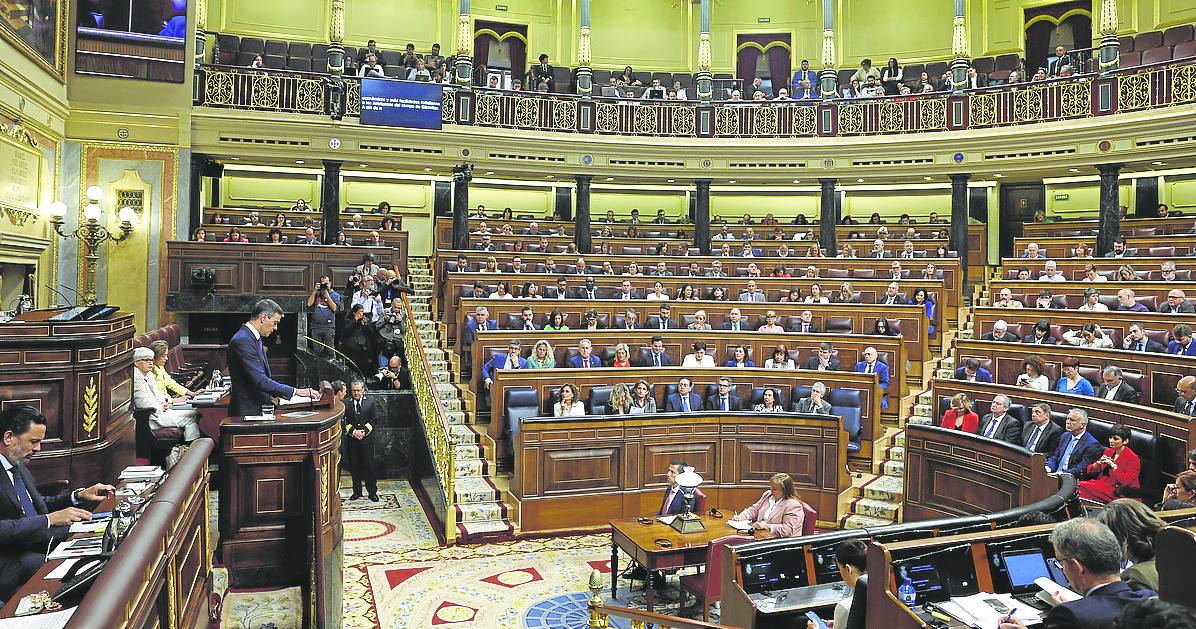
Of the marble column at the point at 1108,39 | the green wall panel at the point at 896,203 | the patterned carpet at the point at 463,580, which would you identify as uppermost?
the marble column at the point at 1108,39

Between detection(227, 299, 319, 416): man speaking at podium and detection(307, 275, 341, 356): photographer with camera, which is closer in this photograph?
detection(227, 299, 319, 416): man speaking at podium

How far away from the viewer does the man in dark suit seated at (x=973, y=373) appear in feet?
26.5

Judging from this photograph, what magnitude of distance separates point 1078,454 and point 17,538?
6263mm

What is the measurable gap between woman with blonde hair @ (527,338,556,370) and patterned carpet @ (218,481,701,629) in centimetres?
190

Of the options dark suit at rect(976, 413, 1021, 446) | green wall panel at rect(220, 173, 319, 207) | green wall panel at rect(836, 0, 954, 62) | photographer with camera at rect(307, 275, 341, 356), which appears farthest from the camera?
green wall panel at rect(836, 0, 954, 62)

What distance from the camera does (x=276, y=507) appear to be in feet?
11.7

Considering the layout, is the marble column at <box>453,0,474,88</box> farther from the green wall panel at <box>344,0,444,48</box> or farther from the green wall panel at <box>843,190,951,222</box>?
the green wall panel at <box>843,190,951,222</box>

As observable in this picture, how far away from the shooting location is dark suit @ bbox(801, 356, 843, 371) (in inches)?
353

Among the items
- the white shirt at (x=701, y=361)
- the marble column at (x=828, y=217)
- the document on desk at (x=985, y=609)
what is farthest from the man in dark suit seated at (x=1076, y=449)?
the marble column at (x=828, y=217)

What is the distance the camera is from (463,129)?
14.2 metres

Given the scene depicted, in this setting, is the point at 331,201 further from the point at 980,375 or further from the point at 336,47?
the point at 980,375

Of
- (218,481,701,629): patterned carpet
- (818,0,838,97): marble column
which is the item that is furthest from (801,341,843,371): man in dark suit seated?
(818,0,838,97): marble column

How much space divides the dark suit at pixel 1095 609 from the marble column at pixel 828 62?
1308 cm

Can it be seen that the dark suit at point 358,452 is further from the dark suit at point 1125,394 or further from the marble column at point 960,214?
the marble column at point 960,214
